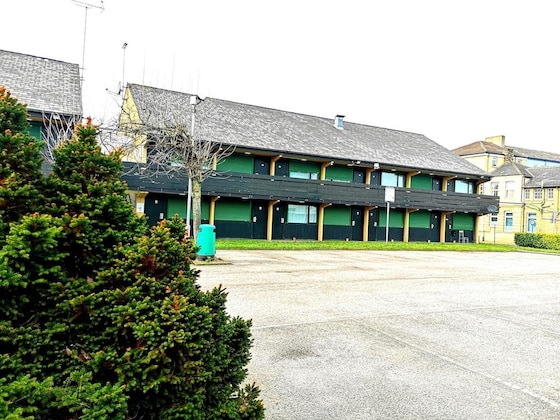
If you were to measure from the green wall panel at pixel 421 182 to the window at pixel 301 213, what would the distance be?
30.5ft

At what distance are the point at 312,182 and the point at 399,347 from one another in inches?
888

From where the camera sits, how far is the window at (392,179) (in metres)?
32.0

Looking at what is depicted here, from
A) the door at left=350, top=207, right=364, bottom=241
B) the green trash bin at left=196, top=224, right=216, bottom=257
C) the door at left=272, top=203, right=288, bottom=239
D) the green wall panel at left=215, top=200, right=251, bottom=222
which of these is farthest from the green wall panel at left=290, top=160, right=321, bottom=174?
the green trash bin at left=196, top=224, right=216, bottom=257

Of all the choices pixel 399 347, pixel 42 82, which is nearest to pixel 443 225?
pixel 42 82

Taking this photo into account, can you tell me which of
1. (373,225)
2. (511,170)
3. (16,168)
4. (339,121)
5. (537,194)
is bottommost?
(373,225)

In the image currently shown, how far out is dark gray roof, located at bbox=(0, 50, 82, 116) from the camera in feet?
63.3

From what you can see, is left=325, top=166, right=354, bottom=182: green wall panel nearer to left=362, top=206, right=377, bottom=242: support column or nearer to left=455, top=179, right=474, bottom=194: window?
left=362, top=206, right=377, bottom=242: support column

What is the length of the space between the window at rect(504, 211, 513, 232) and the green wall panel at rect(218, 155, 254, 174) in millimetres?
43749

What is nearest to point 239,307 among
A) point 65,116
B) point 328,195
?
point 65,116

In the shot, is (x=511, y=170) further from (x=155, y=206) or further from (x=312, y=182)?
(x=155, y=206)

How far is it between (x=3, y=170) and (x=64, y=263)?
0.58 m

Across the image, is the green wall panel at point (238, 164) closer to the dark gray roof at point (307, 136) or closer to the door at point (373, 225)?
the dark gray roof at point (307, 136)

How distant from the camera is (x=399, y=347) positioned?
5422 millimetres

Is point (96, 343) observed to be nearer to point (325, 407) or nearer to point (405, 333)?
point (325, 407)
